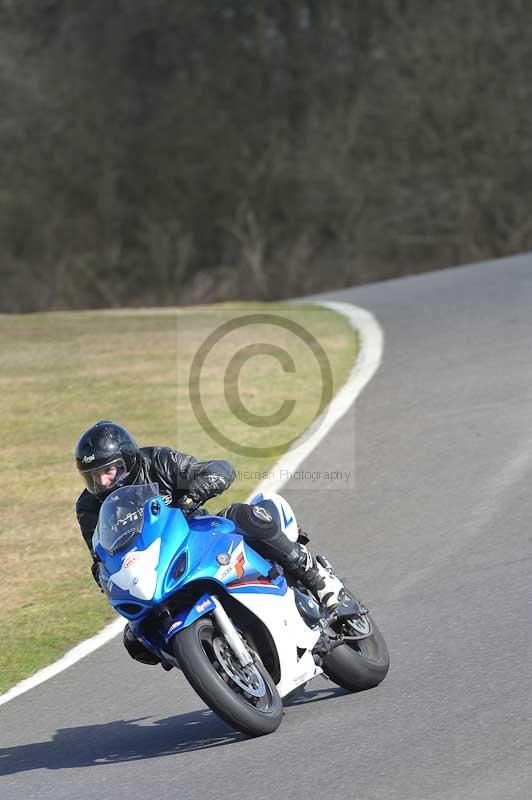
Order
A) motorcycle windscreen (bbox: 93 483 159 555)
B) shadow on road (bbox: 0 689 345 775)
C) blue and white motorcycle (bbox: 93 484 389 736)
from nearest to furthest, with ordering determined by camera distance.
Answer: blue and white motorcycle (bbox: 93 484 389 736)
motorcycle windscreen (bbox: 93 483 159 555)
shadow on road (bbox: 0 689 345 775)

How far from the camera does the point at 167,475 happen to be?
6398 mm

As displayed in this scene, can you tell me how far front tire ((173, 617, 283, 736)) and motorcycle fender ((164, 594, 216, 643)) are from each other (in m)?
0.02

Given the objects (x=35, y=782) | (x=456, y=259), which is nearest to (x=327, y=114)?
(x=456, y=259)

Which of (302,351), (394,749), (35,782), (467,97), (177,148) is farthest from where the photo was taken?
(177,148)

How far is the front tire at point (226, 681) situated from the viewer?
5.47m

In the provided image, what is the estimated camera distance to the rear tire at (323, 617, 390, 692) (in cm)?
626

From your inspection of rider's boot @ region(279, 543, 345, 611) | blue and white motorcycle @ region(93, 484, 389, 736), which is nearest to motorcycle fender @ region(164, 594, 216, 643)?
blue and white motorcycle @ region(93, 484, 389, 736)

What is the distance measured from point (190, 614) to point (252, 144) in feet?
106

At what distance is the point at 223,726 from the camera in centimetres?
615

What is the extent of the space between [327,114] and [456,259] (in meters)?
7.91

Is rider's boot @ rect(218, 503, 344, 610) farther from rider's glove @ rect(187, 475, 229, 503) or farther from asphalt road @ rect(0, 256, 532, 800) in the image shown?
asphalt road @ rect(0, 256, 532, 800)

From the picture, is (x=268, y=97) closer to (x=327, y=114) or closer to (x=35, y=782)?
(x=327, y=114)

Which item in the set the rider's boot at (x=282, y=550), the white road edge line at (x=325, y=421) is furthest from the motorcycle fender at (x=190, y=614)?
the white road edge line at (x=325, y=421)

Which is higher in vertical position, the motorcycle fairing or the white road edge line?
the motorcycle fairing
